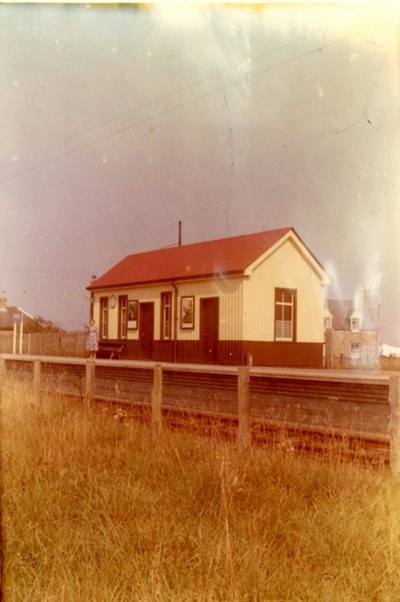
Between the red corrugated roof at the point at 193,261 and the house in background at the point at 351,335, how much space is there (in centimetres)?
544

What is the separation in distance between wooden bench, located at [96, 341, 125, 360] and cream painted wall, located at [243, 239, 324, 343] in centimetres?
752

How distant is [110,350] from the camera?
92.0 ft

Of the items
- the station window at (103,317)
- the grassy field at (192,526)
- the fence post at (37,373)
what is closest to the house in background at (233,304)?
the station window at (103,317)

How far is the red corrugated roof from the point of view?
23.2 meters

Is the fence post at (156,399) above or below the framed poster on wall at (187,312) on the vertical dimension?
below

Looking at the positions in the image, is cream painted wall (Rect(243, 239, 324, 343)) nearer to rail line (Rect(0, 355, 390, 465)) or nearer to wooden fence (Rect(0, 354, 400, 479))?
wooden fence (Rect(0, 354, 400, 479))

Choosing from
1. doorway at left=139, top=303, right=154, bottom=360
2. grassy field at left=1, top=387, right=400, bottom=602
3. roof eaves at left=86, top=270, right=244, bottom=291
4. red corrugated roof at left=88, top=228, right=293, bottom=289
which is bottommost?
grassy field at left=1, top=387, right=400, bottom=602

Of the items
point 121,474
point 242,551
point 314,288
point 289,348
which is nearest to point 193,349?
point 289,348

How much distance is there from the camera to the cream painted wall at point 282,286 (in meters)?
22.4

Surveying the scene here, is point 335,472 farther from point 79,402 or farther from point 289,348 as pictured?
point 289,348

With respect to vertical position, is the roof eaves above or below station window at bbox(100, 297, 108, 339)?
above

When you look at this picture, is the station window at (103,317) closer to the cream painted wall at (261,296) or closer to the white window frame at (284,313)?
the cream painted wall at (261,296)

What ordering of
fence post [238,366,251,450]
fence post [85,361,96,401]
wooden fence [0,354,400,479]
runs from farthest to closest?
fence post [85,361,96,401] → fence post [238,366,251,450] → wooden fence [0,354,400,479]

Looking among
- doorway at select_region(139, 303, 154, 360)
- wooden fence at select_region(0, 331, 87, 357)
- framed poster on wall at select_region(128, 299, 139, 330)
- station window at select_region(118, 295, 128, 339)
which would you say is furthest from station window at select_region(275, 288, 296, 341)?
wooden fence at select_region(0, 331, 87, 357)
